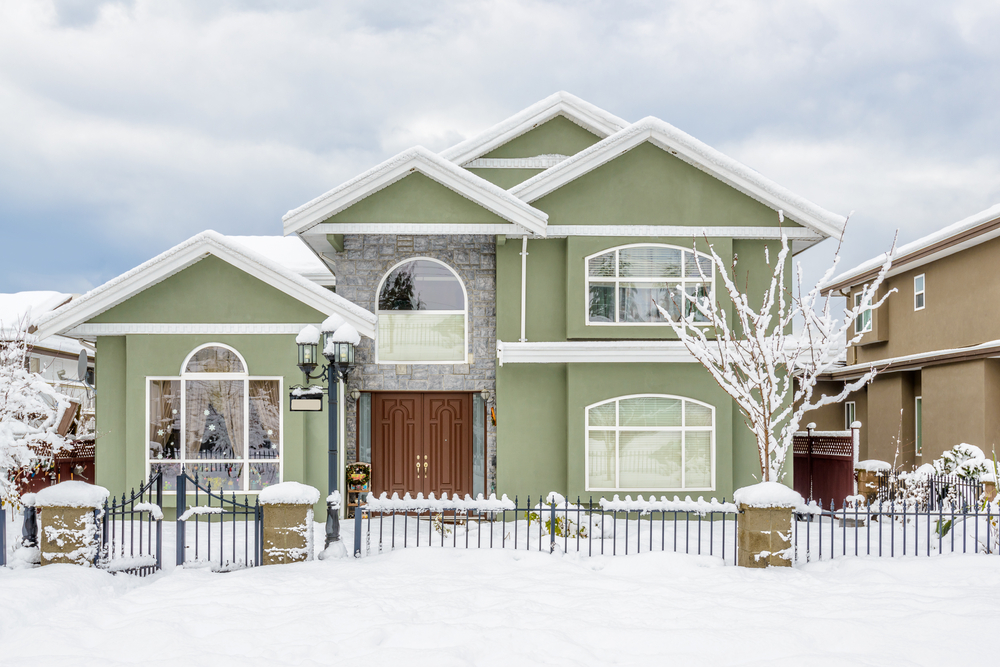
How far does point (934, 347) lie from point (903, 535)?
10.7 metres

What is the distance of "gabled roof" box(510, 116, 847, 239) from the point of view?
1254cm

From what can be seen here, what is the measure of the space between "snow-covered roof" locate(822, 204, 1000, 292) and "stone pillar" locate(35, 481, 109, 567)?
16.6m

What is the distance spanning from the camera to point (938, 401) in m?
17.0

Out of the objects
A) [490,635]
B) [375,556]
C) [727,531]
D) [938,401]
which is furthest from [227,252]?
[938,401]

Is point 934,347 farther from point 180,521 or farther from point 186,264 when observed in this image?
point 180,521

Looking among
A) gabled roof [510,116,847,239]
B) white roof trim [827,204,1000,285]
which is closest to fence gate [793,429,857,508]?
white roof trim [827,204,1000,285]

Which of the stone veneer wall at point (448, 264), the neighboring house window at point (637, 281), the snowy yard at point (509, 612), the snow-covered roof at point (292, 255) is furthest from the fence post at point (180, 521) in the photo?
the neighboring house window at point (637, 281)

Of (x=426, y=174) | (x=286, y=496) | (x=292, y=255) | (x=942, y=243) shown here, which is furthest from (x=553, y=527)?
(x=942, y=243)

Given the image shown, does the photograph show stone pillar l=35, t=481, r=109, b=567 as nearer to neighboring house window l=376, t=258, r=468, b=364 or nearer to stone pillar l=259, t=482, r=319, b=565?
stone pillar l=259, t=482, r=319, b=565

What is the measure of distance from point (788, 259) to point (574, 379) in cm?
486

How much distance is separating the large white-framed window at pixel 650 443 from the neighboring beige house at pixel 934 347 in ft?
22.8

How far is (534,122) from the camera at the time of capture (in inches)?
622

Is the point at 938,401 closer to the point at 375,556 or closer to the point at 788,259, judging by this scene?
the point at 788,259

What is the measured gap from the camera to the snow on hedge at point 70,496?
8.00 meters
